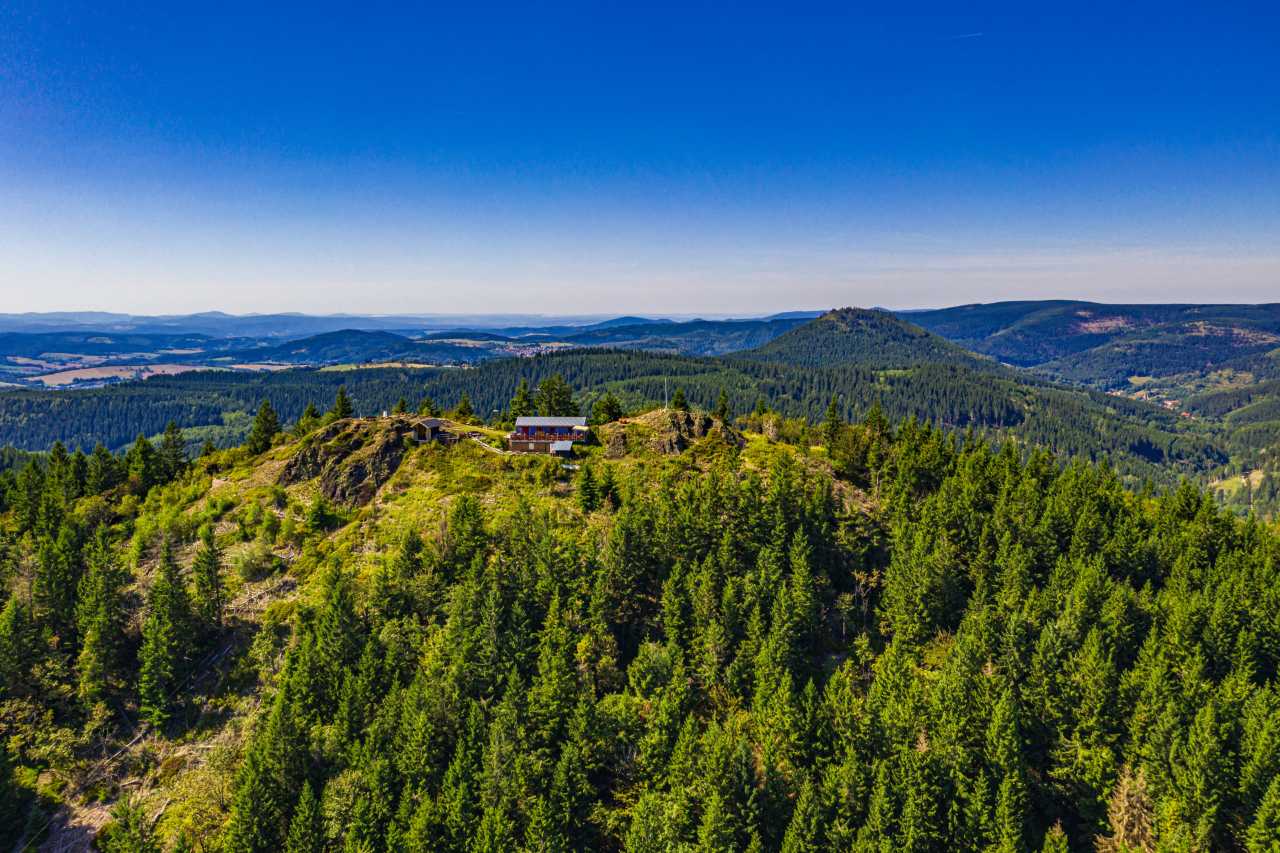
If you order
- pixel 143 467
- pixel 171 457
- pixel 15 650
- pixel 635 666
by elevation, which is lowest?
pixel 635 666

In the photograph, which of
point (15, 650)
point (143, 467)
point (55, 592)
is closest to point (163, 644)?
point (15, 650)

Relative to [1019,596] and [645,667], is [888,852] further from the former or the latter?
[1019,596]

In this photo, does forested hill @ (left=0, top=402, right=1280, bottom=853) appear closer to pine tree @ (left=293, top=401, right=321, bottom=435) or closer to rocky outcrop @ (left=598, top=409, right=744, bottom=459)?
rocky outcrop @ (left=598, top=409, right=744, bottom=459)

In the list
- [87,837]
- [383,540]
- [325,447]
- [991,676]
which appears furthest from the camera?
[325,447]

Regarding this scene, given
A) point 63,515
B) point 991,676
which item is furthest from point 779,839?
point 63,515

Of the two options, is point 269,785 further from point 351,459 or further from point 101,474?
point 101,474

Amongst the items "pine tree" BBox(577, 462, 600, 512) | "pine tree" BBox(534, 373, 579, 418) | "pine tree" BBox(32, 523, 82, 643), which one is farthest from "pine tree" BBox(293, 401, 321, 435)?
"pine tree" BBox(577, 462, 600, 512)
